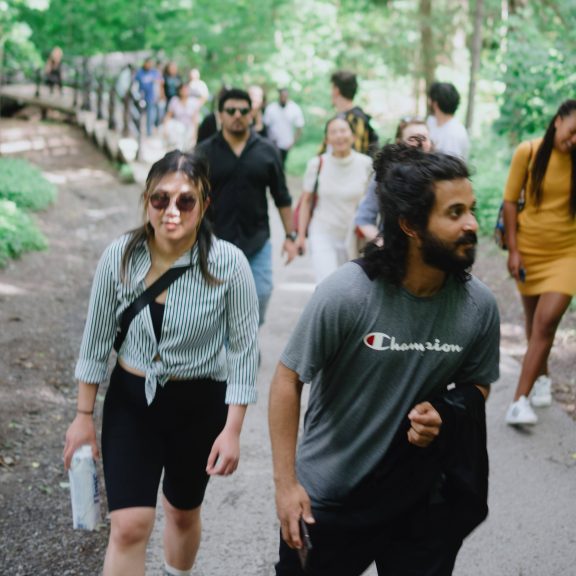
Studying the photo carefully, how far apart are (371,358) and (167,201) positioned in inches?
43.9

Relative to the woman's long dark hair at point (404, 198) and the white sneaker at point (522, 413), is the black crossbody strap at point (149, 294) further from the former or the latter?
the white sneaker at point (522, 413)

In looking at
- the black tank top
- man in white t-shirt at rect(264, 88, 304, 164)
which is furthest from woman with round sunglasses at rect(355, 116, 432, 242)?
man in white t-shirt at rect(264, 88, 304, 164)

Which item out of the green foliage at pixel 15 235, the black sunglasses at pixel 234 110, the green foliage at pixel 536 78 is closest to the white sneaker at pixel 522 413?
the black sunglasses at pixel 234 110

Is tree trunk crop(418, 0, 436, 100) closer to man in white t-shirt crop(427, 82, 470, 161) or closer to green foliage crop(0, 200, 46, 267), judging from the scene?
green foliage crop(0, 200, 46, 267)

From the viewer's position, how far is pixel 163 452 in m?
3.25

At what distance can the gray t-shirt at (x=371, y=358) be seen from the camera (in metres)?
2.48

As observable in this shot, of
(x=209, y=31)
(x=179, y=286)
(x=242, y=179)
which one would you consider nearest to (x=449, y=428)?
(x=179, y=286)

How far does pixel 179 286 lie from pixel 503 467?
124 inches

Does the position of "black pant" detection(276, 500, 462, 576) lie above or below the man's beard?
below

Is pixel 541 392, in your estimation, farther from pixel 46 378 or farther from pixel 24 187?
pixel 24 187

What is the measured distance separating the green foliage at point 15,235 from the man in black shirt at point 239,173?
4.63 meters

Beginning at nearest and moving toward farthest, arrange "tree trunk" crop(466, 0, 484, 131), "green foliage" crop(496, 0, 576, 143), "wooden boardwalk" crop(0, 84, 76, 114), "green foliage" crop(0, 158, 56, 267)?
1. "green foliage" crop(0, 158, 56, 267)
2. "green foliage" crop(496, 0, 576, 143)
3. "tree trunk" crop(466, 0, 484, 131)
4. "wooden boardwalk" crop(0, 84, 76, 114)

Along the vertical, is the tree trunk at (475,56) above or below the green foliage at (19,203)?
above

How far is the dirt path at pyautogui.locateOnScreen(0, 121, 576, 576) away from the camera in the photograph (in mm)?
4328
